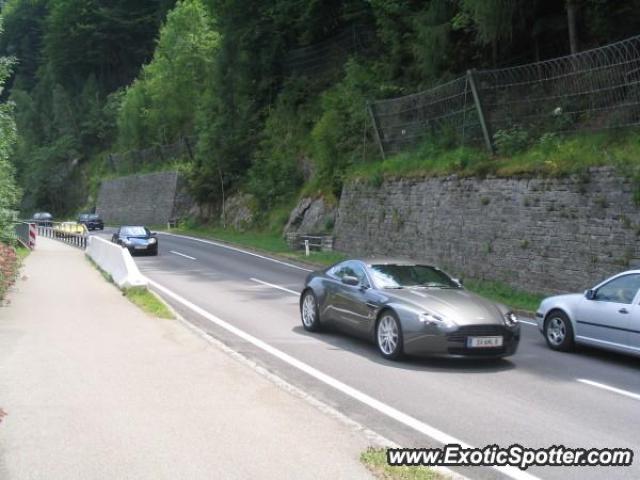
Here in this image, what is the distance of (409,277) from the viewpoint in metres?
10.5

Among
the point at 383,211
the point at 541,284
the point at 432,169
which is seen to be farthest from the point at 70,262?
the point at 541,284

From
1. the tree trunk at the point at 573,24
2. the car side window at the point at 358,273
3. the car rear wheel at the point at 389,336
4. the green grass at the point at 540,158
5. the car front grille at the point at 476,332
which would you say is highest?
the tree trunk at the point at 573,24

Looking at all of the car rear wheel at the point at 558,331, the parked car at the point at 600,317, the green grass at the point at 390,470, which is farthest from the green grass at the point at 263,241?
the green grass at the point at 390,470

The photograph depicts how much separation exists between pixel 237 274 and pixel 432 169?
6958 millimetres

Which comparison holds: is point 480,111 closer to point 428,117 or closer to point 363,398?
point 428,117

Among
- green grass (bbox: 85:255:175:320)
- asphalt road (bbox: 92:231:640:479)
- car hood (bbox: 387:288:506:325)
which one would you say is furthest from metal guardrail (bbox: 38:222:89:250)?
car hood (bbox: 387:288:506:325)

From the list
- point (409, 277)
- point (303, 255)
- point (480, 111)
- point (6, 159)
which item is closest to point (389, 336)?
point (409, 277)

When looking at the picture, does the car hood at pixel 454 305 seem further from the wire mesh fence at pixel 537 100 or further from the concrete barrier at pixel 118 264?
the wire mesh fence at pixel 537 100

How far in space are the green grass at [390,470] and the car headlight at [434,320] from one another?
150 inches

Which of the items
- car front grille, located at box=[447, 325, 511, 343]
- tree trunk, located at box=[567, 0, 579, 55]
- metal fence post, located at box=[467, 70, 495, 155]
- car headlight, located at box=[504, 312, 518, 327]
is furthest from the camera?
metal fence post, located at box=[467, 70, 495, 155]

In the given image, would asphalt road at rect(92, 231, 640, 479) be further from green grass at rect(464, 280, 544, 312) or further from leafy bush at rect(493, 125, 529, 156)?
leafy bush at rect(493, 125, 529, 156)

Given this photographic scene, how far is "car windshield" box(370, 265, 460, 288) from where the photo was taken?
10289 millimetres

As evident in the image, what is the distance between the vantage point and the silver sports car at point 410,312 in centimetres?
891

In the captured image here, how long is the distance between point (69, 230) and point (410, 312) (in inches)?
1275
